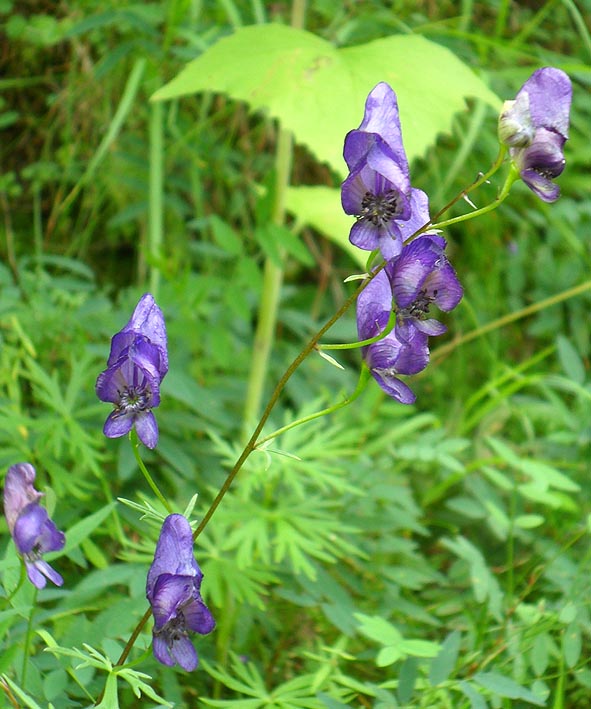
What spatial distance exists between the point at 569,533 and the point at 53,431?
93cm

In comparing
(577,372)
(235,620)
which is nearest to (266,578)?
(235,620)

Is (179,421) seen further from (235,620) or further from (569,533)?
(569,533)

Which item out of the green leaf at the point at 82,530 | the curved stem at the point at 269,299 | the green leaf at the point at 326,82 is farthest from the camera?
the curved stem at the point at 269,299

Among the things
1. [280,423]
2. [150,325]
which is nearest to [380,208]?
[150,325]

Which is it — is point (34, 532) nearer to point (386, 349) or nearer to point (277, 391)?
point (277, 391)

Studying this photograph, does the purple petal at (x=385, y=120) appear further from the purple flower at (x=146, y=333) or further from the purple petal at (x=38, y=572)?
the purple petal at (x=38, y=572)

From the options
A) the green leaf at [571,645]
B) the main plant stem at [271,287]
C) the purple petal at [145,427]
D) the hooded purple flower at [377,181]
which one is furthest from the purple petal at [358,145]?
the main plant stem at [271,287]

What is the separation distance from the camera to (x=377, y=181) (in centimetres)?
82

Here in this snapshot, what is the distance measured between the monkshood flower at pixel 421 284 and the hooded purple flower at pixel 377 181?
0.08 ft

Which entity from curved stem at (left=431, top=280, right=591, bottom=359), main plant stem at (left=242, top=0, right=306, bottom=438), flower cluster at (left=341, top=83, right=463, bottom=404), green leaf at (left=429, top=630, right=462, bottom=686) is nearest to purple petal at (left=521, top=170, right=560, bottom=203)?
flower cluster at (left=341, top=83, right=463, bottom=404)

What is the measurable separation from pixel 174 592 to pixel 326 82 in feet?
3.28

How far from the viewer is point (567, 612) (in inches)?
48.5

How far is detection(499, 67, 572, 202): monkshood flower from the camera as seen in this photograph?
0.83 m

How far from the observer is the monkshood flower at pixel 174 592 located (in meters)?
0.83
